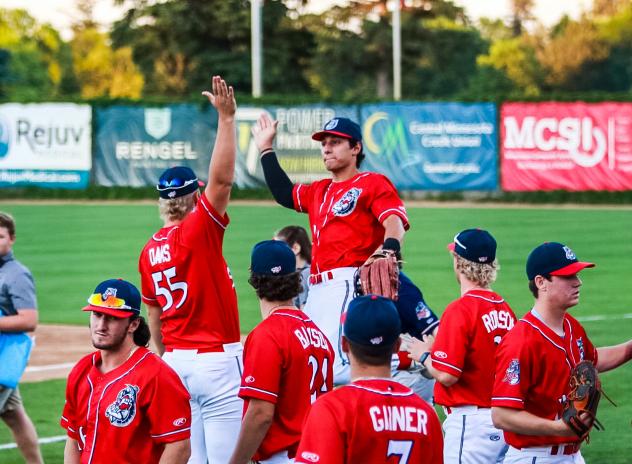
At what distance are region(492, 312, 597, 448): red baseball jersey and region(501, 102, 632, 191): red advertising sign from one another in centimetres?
2889

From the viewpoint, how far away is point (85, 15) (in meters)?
122

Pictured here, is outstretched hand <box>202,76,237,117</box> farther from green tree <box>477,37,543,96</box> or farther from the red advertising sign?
green tree <box>477,37,543,96</box>

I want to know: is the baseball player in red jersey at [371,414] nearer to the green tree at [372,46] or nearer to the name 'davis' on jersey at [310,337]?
the name 'davis' on jersey at [310,337]

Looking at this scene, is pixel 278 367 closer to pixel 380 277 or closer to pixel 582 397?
pixel 380 277

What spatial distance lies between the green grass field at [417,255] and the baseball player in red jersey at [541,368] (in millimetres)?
3795

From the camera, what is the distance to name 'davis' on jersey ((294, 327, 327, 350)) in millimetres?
6059

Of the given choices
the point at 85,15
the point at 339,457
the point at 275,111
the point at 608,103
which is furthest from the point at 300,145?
the point at 85,15

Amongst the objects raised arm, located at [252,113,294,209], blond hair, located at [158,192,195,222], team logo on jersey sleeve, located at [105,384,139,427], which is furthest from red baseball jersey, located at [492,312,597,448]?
raised arm, located at [252,113,294,209]

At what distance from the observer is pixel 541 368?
597 cm

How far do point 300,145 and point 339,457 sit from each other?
32966 mm

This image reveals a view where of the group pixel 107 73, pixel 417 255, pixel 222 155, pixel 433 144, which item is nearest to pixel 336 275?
pixel 222 155

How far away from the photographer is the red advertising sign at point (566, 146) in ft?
112

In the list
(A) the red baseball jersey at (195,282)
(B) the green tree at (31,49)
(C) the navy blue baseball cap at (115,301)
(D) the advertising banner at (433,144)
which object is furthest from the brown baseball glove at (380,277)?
(B) the green tree at (31,49)

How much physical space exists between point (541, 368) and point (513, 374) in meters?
0.18
